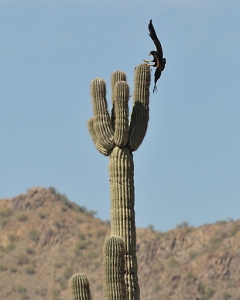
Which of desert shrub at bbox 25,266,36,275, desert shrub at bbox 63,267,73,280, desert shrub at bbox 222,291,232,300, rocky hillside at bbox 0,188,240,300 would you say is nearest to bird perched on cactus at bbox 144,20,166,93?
rocky hillside at bbox 0,188,240,300

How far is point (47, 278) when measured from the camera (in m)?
72.3

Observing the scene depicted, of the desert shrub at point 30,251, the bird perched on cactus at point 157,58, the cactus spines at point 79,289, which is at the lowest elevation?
the cactus spines at point 79,289

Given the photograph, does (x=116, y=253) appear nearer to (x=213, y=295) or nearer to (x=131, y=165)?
(x=131, y=165)

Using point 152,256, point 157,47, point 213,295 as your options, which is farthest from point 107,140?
point 152,256

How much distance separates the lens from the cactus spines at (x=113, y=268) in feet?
49.8

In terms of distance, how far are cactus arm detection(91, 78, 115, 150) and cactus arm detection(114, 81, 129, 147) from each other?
0.55 feet

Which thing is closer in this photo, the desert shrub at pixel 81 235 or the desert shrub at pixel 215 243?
the desert shrub at pixel 215 243

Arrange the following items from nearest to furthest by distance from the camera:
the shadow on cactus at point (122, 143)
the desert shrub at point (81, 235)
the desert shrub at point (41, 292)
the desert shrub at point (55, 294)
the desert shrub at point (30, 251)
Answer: the shadow on cactus at point (122, 143)
the desert shrub at point (55, 294)
the desert shrub at point (41, 292)
the desert shrub at point (30, 251)
the desert shrub at point (81, 235)

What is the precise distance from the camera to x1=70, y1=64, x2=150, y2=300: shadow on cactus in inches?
627

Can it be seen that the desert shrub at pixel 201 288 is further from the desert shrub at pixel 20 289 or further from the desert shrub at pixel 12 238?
the desert shrub at pixel 12 238

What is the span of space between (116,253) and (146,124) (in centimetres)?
260

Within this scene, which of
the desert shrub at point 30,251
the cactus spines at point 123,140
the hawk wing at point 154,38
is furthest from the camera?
the desert shrub at point 30,251

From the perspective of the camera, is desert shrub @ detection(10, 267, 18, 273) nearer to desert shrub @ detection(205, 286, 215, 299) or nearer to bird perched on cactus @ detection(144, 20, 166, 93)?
desert shrub @ detection(205, 286, 215, 299)

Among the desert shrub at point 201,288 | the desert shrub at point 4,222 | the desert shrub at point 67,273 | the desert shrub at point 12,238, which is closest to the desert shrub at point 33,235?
the desert shrub at point 12,238
